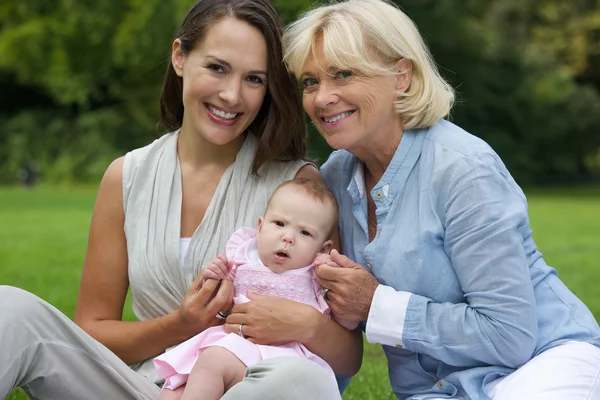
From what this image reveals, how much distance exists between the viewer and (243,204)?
3.52m

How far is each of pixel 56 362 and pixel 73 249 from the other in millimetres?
9396

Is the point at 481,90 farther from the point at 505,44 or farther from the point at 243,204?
the point at 243,204

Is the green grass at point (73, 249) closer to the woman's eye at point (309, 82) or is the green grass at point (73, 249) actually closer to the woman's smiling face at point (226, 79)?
the woman's smiling face at point (226, 79)

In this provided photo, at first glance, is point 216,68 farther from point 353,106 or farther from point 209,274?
point 209,274

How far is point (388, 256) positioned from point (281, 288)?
0.42 metres

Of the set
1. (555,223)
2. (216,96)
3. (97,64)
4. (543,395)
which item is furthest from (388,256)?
(97,64)

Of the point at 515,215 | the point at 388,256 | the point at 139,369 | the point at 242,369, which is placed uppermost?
the point at 515,215

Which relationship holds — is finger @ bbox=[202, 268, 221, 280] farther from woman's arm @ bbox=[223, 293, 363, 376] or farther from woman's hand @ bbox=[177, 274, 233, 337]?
woman's arm @ bbox=[223, 293, 363, 376]

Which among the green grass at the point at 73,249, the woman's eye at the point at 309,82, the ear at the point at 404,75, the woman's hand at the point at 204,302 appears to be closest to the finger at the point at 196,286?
the woman's hand at the point at 204,302

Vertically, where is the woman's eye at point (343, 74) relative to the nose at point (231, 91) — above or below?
above

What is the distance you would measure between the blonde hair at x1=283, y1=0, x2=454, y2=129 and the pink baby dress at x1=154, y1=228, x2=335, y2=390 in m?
0.66

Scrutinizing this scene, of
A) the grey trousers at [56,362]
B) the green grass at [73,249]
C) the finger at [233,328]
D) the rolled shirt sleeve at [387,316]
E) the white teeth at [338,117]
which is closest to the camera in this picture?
the grey trousers at [56,362]

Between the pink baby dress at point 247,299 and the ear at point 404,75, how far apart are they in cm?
72

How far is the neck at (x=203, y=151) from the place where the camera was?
3.66 m
